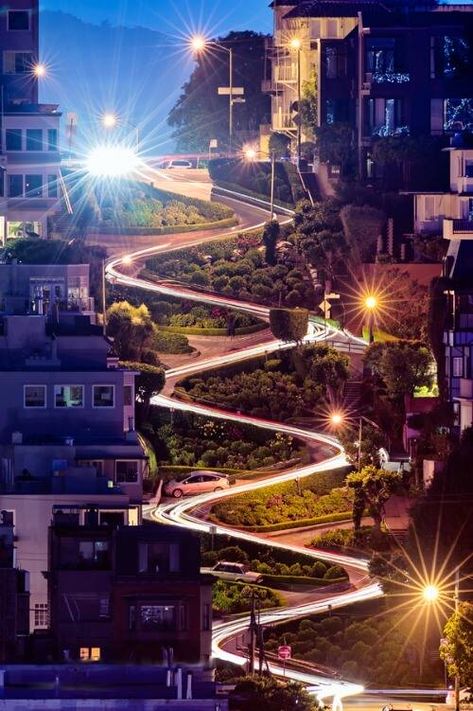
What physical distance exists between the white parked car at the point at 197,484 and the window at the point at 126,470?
42.1ft

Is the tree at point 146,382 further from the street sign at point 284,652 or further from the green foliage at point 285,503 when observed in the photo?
the street sign at point 284,652

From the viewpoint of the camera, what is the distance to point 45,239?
115375mm

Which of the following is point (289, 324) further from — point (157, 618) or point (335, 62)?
point (157, 618)

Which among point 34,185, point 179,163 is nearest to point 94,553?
point 34,185

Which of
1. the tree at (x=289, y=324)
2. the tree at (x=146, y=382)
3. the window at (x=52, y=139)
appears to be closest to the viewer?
the tree at (x=146, y=382)

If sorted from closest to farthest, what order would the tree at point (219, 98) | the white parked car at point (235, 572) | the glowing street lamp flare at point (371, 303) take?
the white parked car at point (235, 572) < the glowing street lamp flare at point (371, 303) < the tree at point (219, 98)

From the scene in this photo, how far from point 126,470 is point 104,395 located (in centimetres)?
504

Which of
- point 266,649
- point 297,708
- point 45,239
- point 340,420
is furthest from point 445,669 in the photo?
point 45,239

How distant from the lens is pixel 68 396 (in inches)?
3445

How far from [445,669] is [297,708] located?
1073cm

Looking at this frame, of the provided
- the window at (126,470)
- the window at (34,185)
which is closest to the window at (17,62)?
the window at (34,185)

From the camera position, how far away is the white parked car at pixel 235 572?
8769 centimetres

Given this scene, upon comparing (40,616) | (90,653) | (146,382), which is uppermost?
(146,382)

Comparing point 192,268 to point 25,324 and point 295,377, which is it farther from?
point 25,324
